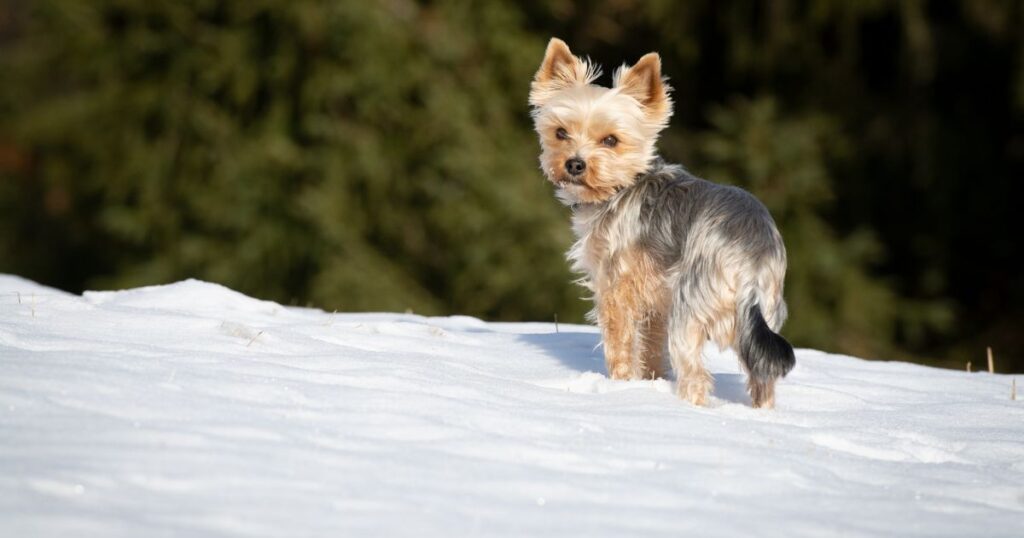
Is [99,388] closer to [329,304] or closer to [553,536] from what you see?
[553,536]

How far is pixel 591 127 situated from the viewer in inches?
253

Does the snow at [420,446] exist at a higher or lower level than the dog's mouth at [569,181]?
lower

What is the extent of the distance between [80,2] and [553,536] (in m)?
16.6

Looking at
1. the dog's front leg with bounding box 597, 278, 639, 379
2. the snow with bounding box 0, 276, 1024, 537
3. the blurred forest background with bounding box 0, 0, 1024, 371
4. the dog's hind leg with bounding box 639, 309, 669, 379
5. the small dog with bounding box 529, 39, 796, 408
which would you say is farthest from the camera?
the blurred forest background with bounding box 0, 0, 1024, 371

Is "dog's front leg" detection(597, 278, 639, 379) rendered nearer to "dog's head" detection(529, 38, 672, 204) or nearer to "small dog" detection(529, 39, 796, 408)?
"small dog" detection(529, 39, 796, 408)

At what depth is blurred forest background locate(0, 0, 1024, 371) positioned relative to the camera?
1634cm

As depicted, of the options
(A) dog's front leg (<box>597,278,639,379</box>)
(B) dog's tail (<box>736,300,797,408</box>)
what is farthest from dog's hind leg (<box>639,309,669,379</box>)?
(B) dog's tail (<box>736,300,797,408</box>)

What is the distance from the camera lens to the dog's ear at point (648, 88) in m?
6.50

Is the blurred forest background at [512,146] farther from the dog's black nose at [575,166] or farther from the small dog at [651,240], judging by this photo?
the dog's black nose at [575,166]

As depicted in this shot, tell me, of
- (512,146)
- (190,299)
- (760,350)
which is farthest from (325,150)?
(760,350)

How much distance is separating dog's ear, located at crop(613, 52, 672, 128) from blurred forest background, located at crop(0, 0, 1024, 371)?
9.36m

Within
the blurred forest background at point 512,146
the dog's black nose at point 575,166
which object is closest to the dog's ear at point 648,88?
Result: the dog's black nose at point 575,166

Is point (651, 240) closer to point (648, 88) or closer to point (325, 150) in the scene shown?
point (648, 88)

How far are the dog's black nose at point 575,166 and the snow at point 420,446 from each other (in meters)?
0.98
